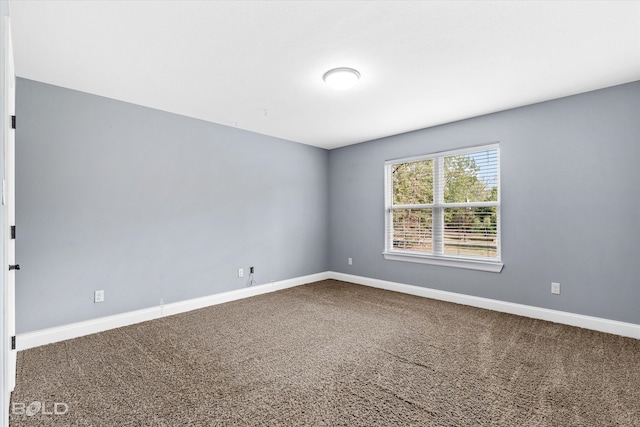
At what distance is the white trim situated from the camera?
2730mm

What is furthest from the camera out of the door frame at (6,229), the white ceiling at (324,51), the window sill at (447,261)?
the window sill at (447,261)

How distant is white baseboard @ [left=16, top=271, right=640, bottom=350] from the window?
428mm

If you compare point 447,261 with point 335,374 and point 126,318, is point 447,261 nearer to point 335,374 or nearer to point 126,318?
point 335,374

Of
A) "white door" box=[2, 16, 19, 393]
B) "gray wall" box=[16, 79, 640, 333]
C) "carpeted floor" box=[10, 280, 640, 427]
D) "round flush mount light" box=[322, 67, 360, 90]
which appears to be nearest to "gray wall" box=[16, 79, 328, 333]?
"gray wall" box=[16, 79, 640, 333]

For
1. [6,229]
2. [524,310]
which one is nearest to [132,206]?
[6,229]

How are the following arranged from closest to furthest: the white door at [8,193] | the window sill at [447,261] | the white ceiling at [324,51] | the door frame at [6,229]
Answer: the door frame at [6,229] → the white door at [8,193] → the white ceiling at [324,51] → the window sill at [447,261]

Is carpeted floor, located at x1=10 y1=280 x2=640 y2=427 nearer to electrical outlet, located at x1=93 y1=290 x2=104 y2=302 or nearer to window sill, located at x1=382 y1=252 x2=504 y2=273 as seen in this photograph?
electrical outlet, located at x1=93 y1=290 x2=104 y2=302

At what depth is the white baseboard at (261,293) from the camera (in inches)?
111

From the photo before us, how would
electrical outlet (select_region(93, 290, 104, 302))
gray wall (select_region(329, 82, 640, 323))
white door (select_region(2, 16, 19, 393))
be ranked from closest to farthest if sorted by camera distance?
white door (select_region(2, 16, 19, 393)) → gray wall (select_region(329, 82, 640, 323)) → electrical outlet (select_region(93, 290, 104, 302))

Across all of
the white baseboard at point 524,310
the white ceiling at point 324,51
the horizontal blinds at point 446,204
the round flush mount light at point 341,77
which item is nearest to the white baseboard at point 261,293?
the white baseboard at point 524,310

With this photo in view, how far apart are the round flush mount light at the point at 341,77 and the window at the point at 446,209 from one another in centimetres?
207

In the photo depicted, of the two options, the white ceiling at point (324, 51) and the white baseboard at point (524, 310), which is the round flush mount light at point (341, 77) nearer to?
the white ceiling at point (324, 51)

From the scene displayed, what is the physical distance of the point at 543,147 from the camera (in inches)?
134

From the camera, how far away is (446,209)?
424cm
